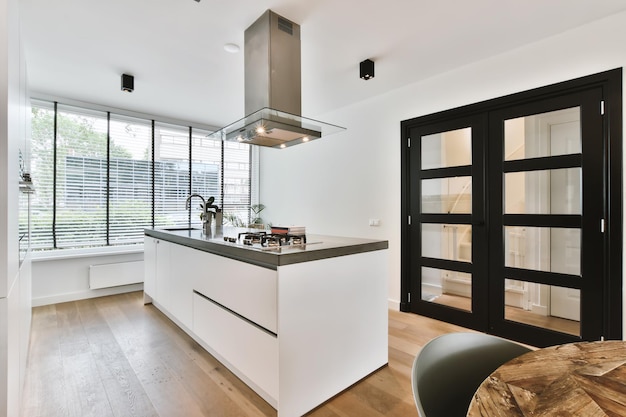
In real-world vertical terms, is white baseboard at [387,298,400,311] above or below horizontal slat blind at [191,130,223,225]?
below

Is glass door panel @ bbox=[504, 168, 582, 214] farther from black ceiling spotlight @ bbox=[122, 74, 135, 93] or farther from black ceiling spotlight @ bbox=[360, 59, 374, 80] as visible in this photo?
black ceiling spotlight @ bbox=[122, 74, 135, 93]

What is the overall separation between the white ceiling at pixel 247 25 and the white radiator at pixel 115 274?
7.56 feet

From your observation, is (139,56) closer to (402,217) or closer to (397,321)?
(402,217)

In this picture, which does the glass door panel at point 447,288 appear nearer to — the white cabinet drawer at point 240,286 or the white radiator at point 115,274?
the white cabinet drawer at point 240,286

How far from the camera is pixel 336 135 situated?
14.3 feet

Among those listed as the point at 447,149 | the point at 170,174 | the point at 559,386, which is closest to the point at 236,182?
the point at 170,174

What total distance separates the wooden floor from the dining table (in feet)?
3.83

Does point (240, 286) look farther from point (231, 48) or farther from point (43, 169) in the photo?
point (43, 169)

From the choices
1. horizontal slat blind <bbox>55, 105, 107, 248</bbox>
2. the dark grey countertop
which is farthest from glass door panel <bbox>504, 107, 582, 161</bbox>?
horizontal slat blind <bbox>55, 105, 107, 248</bbox>

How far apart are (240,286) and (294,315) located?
448 millimetres

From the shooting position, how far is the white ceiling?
2188 millimetres

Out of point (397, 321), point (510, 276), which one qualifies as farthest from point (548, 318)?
point (397, 321)

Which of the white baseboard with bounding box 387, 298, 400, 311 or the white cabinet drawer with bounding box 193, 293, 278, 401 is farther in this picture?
the white baseboard with bounding box 387, 298, 400, 311

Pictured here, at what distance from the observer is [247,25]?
2418 mm
